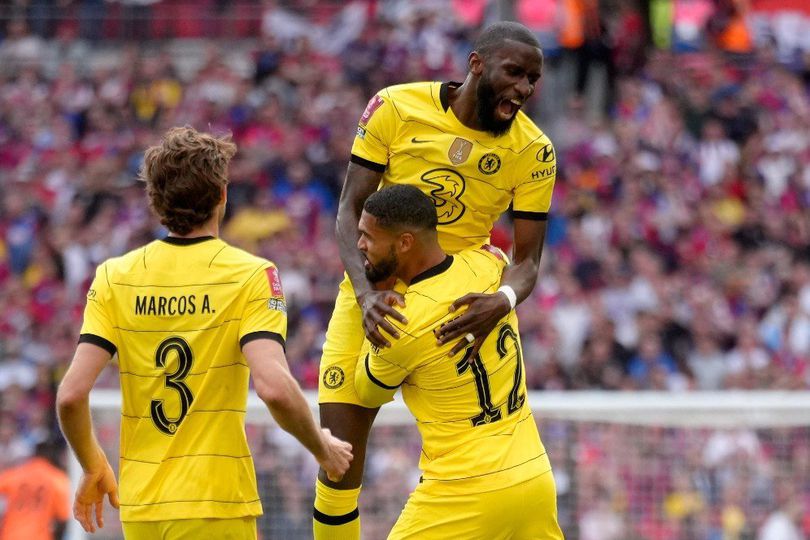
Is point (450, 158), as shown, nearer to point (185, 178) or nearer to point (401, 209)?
point (401, 209)

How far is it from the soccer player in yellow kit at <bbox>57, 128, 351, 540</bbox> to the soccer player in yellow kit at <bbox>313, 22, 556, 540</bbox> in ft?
3.02

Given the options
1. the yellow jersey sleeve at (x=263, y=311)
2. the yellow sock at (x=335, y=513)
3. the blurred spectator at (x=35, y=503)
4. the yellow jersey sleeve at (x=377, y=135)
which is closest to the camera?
the yellow jersey sleeve at (x=263, y=311)

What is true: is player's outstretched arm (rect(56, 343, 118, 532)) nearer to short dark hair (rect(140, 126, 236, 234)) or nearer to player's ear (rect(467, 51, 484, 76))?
short dark hair (rect(140, 126, 236, 234))

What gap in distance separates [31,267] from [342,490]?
895cm

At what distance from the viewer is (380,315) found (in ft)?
18.1

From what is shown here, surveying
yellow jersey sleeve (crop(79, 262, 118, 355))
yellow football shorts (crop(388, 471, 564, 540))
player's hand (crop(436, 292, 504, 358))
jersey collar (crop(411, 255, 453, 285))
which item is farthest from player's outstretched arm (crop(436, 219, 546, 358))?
yellow jersey sleeve (crop(79, 262, 118, 355))

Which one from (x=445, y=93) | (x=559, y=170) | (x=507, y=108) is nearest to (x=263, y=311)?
(x=507, y=108)

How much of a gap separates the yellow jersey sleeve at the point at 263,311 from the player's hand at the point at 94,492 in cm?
72

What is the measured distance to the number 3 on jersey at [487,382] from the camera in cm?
554

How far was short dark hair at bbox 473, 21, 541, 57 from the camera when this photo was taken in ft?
18.7

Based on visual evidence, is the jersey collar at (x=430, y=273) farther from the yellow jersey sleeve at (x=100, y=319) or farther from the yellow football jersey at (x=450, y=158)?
the yellow jersey sleeve at (x=100, y=319)

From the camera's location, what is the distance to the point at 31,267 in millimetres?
14375

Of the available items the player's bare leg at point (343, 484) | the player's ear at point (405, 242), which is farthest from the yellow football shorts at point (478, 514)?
the player's ear at point (405, 242)

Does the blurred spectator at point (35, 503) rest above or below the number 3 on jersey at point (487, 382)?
below
